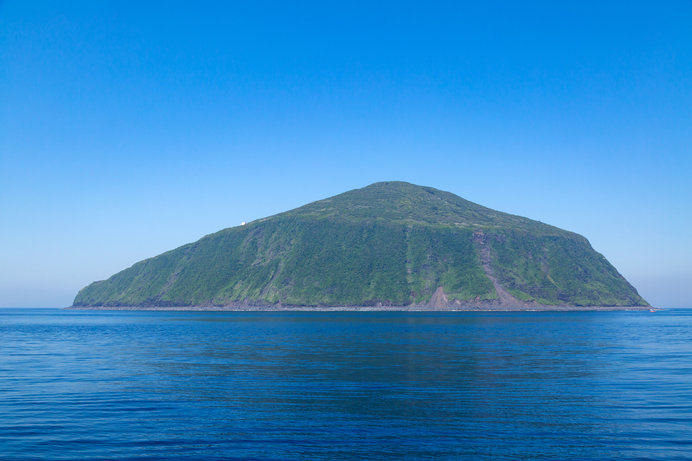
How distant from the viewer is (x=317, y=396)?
36.3 meters

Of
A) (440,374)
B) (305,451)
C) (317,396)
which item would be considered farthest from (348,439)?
(440,374)

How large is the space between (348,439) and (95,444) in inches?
465

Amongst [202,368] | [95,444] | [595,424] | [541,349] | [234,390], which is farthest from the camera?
[541,349]

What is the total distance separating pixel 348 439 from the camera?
25062mm

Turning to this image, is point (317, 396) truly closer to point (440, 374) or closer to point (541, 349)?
point (440, 374)

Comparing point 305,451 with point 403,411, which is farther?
point 403,411

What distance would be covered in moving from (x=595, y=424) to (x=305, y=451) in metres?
16.2

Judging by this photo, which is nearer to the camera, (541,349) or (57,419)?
(57,419)

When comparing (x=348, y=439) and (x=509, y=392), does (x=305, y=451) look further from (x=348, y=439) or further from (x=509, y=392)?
(x=509, y=392)

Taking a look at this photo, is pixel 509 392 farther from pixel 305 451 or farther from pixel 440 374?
pixel 305 451

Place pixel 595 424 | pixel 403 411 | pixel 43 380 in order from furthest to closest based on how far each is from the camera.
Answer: pixel 43 380 → pixel 403 411 → pixel 595 424

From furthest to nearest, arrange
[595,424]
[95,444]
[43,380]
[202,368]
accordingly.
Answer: [202,368] < [43,380] < [595,424] < [95,444]

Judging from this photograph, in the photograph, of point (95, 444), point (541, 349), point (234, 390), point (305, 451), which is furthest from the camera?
point (541, 349)

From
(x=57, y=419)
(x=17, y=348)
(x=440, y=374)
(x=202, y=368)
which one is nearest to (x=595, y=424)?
(x=440, y=374)
